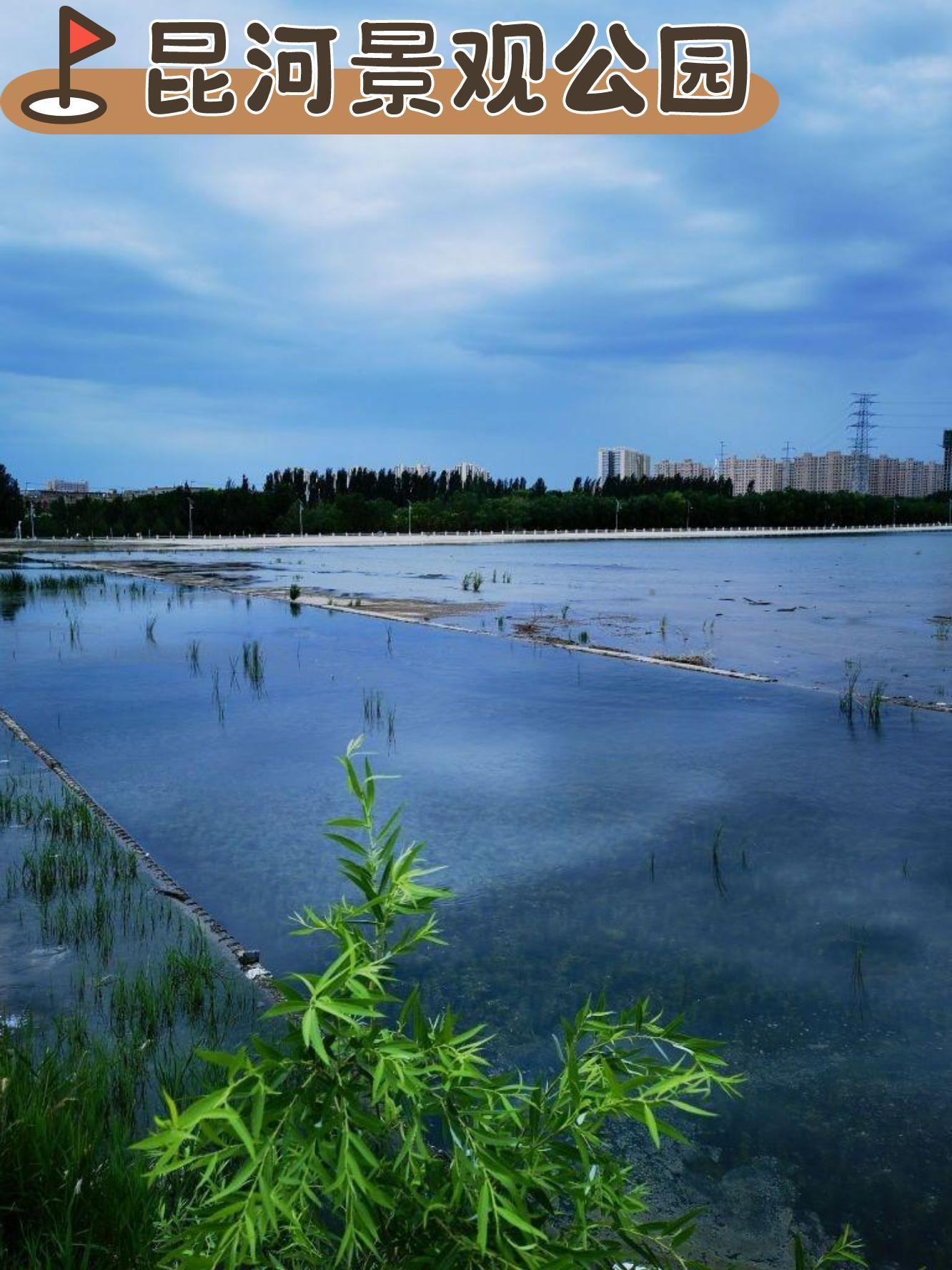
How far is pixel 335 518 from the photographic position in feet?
554

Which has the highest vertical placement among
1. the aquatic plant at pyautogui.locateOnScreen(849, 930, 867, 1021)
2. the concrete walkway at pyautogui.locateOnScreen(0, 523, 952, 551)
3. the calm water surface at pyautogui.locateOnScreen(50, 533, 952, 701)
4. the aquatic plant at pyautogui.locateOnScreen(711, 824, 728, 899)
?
the concrete walkway at pyautogui.locateOnScreen(0, 523, 952, 551)

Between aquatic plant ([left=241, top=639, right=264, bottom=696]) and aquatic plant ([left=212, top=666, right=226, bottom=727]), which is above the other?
aquatic plant ([left=241, top=639, right=264, bottom=696])

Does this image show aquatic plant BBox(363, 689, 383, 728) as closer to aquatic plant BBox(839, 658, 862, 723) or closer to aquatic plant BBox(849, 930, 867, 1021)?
aquatic plant BBox(839, 658, 862, 723)

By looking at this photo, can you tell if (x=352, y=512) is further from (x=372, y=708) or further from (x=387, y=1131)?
(x=387, y=1131)

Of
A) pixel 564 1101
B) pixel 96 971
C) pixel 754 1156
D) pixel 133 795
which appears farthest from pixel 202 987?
pixel 133 795

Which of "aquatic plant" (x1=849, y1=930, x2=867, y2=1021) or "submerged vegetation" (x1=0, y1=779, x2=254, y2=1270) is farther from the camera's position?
"aquatic plant" (x1=849, y1=930, x2=867, y2=1021)

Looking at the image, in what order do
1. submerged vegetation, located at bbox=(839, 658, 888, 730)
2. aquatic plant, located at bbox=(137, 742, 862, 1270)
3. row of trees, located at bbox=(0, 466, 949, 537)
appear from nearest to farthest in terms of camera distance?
aquatic plant, located at bbox=(137, 742, 862, 1270), submerged vegetation, located at bbox=(839, 658, 888, 730), row of trees, located at bbox=(0, 466, 949, 537)

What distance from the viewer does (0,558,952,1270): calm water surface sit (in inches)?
159

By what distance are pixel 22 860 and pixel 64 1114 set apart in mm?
3663

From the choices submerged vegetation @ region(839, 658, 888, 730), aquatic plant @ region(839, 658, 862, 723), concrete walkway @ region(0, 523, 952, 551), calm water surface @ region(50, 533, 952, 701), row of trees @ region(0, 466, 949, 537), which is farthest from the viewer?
row of trees @ region(0, 466, 949, 537)

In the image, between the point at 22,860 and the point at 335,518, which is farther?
the point at 335,518

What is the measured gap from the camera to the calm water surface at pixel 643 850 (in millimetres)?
4031

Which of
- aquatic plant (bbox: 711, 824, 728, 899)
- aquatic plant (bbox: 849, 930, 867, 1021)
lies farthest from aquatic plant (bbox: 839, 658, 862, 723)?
aquatic plant (bbox: 849, 930, 867, 1021)

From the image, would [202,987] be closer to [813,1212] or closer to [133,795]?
[813,1212]
